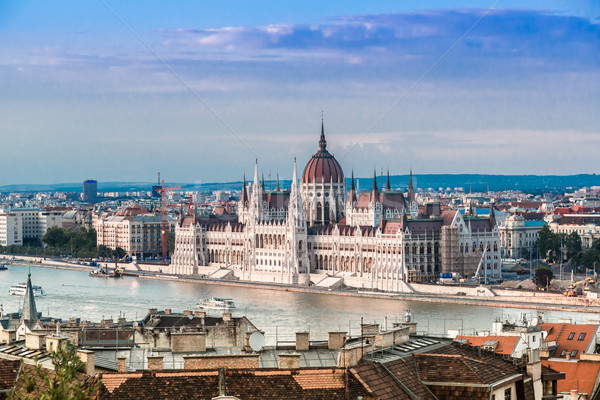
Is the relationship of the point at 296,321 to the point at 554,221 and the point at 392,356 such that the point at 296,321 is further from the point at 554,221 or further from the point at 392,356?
the point at 554,221

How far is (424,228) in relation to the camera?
53.4 metres

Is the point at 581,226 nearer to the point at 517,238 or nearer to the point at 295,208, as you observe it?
the point at 517,238

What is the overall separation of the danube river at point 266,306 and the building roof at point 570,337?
8325 millimetres

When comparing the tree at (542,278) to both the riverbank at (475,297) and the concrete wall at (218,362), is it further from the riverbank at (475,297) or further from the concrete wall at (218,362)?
the concrete wall at (218,362)

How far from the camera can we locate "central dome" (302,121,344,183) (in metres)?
62.7

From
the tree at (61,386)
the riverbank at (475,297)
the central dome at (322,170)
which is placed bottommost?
the riverbank at (475,297)

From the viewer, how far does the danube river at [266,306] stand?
113ft

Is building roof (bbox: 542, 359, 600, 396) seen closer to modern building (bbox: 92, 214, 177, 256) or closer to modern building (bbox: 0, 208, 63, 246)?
modern building (bbox: 92, 214, 177, 256)

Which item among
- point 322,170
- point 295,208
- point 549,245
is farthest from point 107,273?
point 549,245

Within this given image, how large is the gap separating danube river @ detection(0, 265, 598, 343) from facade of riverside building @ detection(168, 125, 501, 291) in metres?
3.62

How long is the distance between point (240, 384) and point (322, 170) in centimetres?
5464

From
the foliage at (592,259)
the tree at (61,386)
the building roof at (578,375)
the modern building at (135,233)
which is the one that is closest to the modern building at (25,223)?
the modern building at (135,233)

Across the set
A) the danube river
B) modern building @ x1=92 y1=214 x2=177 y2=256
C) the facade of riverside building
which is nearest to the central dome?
the facade of riverside building

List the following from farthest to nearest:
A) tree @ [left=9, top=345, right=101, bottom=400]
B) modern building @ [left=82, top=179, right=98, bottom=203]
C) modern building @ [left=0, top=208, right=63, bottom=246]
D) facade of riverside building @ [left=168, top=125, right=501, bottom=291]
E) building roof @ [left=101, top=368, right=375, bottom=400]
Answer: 1. modern building @ [left=82, top=179, right=98, bottom=203]
2. modern building @ [left=0, top=208, right=63, bottom=246]
3. facade of riverside building @ [left=168, top=125, right=501, bottom=291]
4. building roof @ [left=101, top=368, right=375, bottom=400]
5. tree @ [left=9, top=345, right=101, bottom=400]
